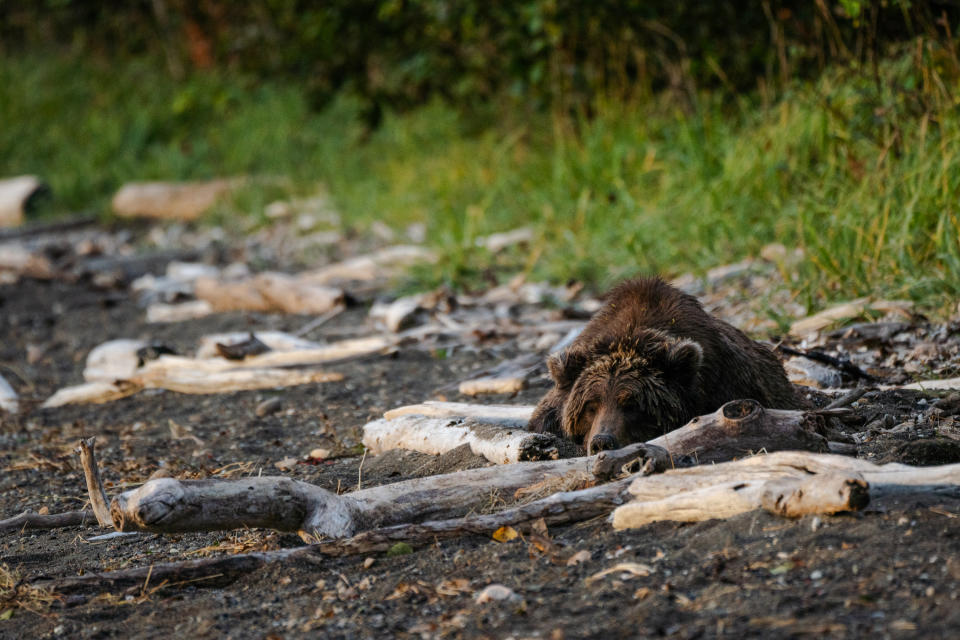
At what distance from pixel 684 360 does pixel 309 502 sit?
168cm

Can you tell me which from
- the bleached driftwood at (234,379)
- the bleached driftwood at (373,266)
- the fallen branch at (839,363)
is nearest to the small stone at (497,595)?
the fallen branch at (839,363)

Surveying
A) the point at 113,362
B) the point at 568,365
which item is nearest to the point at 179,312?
the point at 113,362

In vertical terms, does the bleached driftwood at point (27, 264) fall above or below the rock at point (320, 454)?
below

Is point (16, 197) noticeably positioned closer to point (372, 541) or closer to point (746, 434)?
point (372, 541)

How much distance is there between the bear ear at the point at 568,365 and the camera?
14.0ft

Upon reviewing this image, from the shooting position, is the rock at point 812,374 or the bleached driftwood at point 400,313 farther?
the bleached driftwood at point 400,313

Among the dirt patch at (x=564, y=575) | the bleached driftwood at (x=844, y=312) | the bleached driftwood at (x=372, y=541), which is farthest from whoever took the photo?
the bleached driftwood at (x=844, y=312)

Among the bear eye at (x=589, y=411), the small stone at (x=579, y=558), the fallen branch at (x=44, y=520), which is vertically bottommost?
the fallen branch at (x=44, y=520)

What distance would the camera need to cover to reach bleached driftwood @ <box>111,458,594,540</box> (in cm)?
296

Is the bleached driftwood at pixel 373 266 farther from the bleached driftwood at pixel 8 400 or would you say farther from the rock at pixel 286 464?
the rock at pixel 286 464

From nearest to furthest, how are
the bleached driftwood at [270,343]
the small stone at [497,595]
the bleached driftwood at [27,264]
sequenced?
1. the small stone at [497,595]
2. the bleached driftwood at [270,343]
3. the bleached driftwood at [27,264]

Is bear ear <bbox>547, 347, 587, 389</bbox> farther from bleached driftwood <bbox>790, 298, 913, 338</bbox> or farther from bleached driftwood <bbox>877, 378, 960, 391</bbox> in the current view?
bleached driftwood <bbox>790, 298, 913, 338</bbox>

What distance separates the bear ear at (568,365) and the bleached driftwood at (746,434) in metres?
0.83

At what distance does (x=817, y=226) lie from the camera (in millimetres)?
6715
